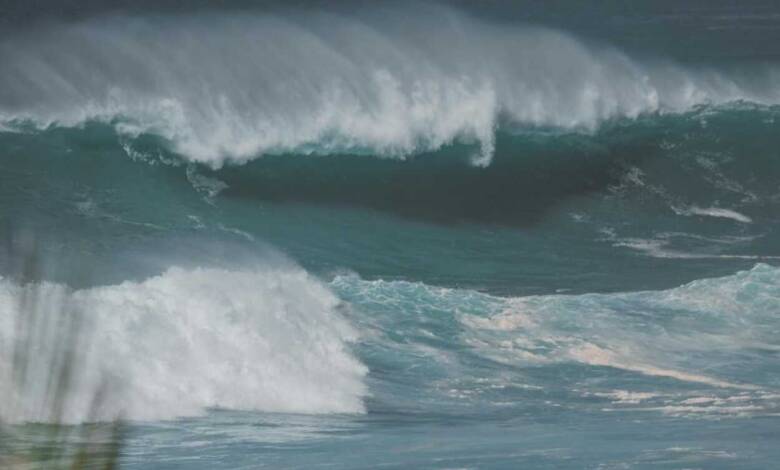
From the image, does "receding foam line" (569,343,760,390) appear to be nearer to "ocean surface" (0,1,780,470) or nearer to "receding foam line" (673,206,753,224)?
"ocean surface" (0,1,780,470)

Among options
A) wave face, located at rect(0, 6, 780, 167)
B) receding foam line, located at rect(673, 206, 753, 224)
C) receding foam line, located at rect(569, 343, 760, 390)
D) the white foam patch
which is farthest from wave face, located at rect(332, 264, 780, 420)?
wave face, located at rect(0, 6, 780, 167)

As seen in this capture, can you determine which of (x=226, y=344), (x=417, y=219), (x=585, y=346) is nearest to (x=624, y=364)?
(x=585, y=346)

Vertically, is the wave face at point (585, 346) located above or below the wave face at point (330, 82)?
below

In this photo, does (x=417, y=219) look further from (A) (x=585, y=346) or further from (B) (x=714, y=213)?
(A) (x=585, y=346)

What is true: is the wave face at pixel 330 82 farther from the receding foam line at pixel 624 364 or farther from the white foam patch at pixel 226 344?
the receding foam line at pixel 624 364

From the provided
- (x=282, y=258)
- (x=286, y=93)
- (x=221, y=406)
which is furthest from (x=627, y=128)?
(x=221, y=406)

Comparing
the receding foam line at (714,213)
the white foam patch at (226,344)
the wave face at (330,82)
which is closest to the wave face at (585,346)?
the white foam patch at (226,344)

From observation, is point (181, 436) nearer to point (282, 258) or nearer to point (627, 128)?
point (282, 258)

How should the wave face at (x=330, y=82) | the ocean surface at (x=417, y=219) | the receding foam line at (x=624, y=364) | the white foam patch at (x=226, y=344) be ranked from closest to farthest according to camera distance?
the ocean surface at (x=417, y=219) < the white foam patch at (x=226, y=344) < the receding foam line at (x=624, y=364) < the wave face at (x=330, y=82)
